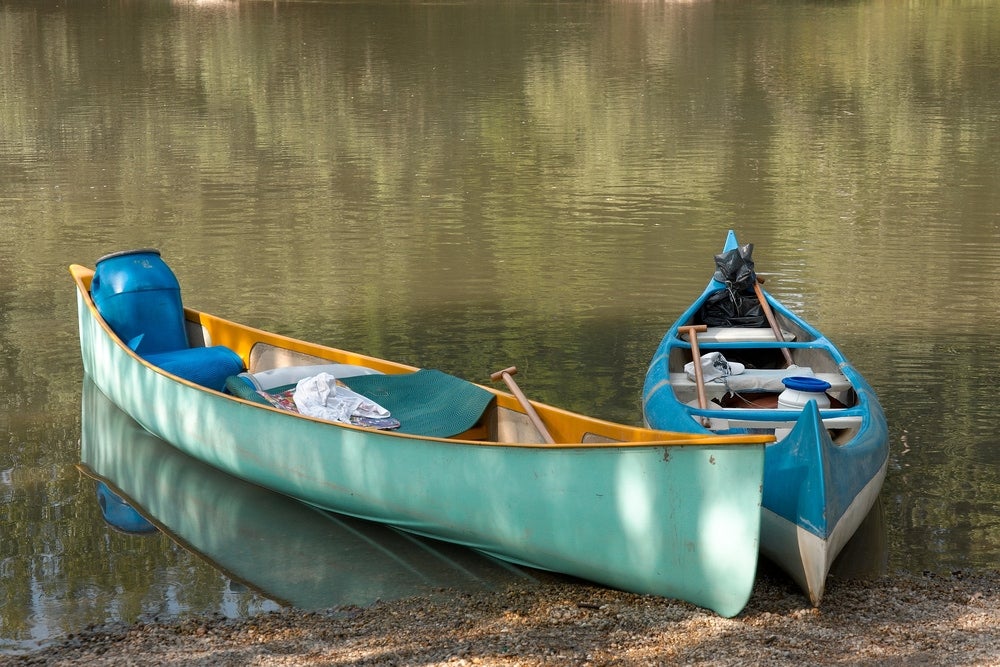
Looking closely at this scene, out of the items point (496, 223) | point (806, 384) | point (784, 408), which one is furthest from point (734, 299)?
point (496, 223)

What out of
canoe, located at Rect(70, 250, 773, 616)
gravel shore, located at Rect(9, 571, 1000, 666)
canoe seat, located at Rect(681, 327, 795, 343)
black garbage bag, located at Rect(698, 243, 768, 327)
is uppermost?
black garbage bag, located at Rect(698, 243, 768, 327)

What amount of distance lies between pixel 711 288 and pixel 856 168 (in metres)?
10.8

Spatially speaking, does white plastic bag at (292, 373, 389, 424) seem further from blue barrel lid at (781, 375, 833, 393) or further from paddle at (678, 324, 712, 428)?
blue barrel lid at (781, 375, 833, 393)

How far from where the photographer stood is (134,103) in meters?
27.8

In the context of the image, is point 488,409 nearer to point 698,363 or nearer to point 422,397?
point 422,397

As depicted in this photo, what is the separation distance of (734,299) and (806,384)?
2.51 metres

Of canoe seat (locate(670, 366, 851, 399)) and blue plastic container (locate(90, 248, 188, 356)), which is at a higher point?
blue plastic container (locate(90, 248, 188, 356))

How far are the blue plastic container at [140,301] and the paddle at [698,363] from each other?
4016 millimetres

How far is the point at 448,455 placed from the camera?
6793 mm

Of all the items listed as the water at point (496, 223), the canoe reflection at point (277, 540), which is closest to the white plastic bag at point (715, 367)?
the water at point (496, 223)

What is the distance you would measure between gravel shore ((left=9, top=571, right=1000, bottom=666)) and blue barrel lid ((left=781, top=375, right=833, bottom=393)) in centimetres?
154

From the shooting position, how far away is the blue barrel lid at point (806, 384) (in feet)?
26.2

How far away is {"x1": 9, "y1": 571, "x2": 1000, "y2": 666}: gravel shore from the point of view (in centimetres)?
587

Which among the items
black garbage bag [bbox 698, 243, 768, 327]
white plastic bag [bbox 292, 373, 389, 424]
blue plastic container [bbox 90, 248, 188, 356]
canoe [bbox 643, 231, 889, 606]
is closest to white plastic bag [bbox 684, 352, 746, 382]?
canoe [bbox 643, 231, 889, 606]
